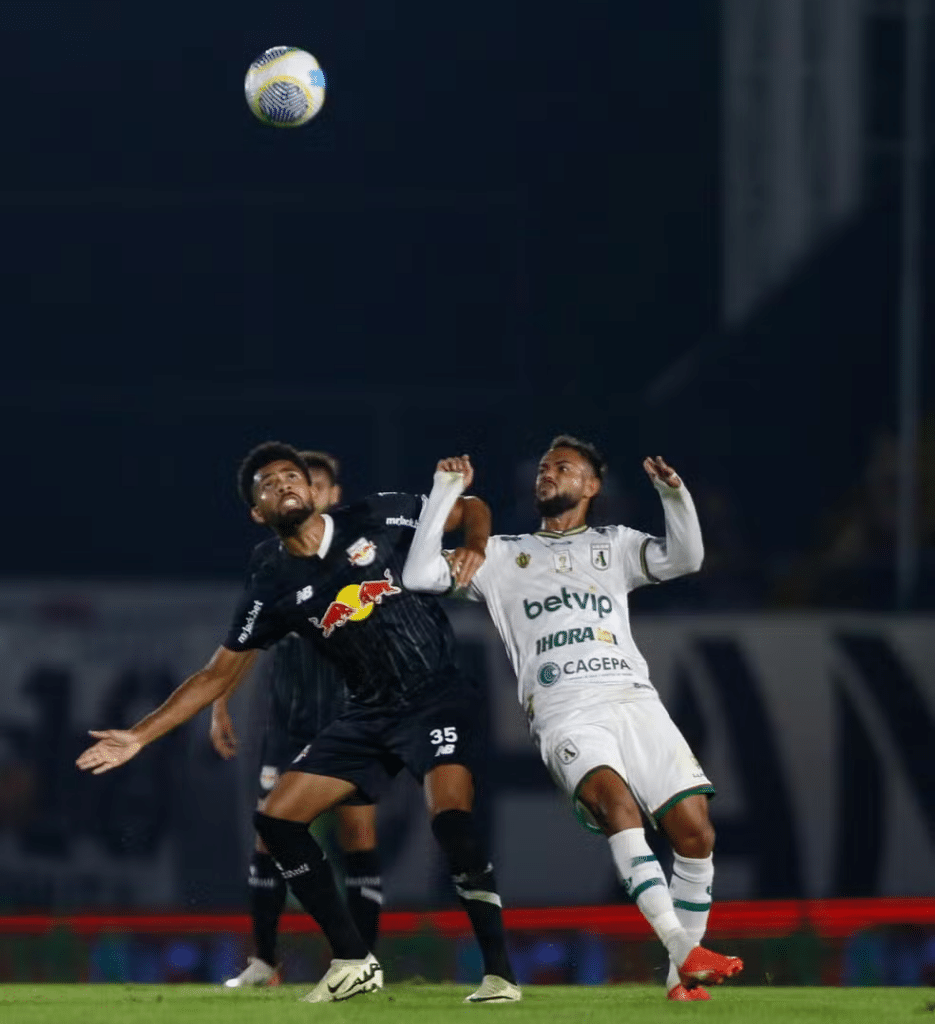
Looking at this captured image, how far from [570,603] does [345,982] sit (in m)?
1.39

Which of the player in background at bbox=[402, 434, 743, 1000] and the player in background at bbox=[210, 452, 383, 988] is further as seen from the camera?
the player in background at bbox=[210, 452, 383, 988]

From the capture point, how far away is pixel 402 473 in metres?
17.5

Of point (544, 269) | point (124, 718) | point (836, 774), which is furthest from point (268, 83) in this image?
point (544, 269)

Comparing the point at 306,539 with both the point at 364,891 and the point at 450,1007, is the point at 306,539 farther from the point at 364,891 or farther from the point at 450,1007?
the point at 364,891

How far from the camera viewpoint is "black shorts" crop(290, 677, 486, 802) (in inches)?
299

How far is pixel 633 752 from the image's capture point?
7496 mm

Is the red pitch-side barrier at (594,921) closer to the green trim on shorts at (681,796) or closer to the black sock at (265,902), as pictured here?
the black sock at (265,902)

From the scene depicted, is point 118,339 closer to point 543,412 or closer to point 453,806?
point 543,412

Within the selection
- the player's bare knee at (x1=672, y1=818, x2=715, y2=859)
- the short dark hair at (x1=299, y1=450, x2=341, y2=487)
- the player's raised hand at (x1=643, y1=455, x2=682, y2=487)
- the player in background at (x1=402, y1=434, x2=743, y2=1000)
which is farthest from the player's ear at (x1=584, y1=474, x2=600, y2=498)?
the short dark hair at (x1=299, y1=450, x2=341, y2=487)

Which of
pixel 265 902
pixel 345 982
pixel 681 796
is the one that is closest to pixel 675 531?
pixel 681 796

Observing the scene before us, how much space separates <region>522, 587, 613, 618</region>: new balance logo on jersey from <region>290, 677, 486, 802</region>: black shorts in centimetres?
38

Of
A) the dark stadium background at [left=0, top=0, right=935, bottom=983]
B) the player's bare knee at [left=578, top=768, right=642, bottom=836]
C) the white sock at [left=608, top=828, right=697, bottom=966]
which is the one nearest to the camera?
the white sock at [left=608, top=828, right=697, bottom=966]

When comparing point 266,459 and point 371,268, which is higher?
point 371,268

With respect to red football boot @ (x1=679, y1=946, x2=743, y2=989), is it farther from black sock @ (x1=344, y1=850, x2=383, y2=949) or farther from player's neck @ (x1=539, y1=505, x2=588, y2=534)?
black sock @ (x1=344, y1=850, x2=383, y2=949)
